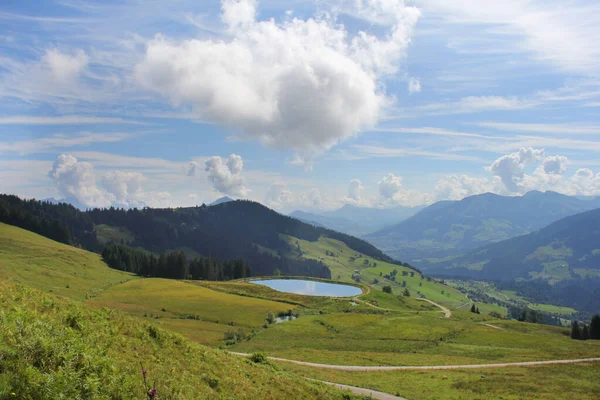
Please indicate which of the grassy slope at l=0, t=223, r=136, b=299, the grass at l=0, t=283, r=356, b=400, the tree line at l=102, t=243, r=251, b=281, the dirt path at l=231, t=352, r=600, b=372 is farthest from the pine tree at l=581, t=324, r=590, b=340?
the tree line at l=102, t=243, r=251, b=281

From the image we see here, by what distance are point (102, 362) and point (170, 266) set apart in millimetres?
163198

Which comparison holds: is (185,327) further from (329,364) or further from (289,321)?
(329,364)

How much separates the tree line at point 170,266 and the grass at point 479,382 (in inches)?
5430

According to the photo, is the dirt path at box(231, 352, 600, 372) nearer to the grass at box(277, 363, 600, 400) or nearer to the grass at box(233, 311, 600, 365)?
the grass at box(233, 311, 600, 365)

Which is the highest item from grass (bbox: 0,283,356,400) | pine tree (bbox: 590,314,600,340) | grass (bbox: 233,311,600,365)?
grass (bbox: 0,283,356,400)

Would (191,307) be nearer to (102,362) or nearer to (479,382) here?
(479,382)

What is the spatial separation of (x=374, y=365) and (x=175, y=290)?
7650 cm

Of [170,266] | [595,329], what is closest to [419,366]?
[595,329]

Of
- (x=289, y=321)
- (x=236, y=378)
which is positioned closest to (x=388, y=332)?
(x=289, y=321)

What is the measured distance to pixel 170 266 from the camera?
168875 mm

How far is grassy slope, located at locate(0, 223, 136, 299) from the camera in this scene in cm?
8581

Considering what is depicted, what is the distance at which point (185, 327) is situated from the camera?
74.1 meters

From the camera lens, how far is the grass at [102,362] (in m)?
13.1

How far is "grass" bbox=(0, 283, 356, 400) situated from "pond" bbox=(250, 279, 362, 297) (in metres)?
117
